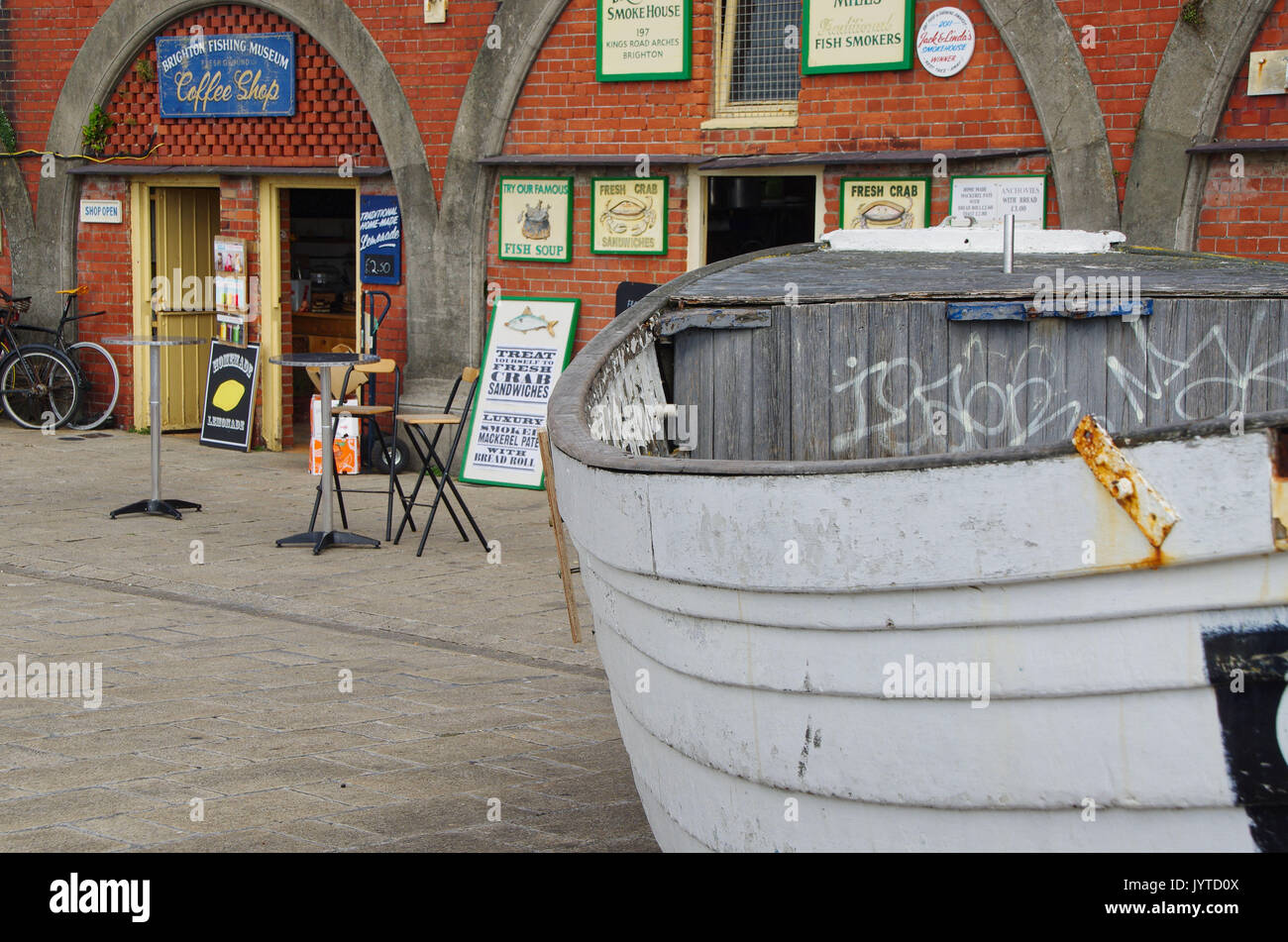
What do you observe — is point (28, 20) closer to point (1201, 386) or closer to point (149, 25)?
point (149, 25)

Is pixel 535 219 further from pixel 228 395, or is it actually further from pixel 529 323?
pixel 228 395

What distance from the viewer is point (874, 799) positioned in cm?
321

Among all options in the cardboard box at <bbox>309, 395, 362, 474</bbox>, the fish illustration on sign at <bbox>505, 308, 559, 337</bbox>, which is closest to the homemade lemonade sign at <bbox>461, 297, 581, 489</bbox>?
the fish illustration on sign at <bbox>505, 308, 559, 337</bbox>

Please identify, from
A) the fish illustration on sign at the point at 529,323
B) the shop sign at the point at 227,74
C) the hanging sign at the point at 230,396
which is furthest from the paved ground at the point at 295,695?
the shop sign at the point at 227,74

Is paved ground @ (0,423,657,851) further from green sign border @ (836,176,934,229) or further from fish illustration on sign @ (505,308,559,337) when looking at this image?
green sign border @ (836,176,934,229)

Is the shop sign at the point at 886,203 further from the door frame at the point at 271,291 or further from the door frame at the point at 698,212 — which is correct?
the door frame at the point at 271,291

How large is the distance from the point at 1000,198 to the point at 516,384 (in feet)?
13.4

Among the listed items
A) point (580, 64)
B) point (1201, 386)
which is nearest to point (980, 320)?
point (1201, 386)

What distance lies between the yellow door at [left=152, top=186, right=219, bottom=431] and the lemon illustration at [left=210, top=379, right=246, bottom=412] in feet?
2.76

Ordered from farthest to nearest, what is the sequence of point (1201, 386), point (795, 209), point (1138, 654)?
point (795, 209) < point (1201, 386) < point (1138, 654)

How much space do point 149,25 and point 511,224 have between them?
15.2 ft

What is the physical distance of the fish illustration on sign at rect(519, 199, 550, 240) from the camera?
477 inches

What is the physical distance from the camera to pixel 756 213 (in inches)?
464

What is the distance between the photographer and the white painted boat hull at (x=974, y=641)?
2.78 m
